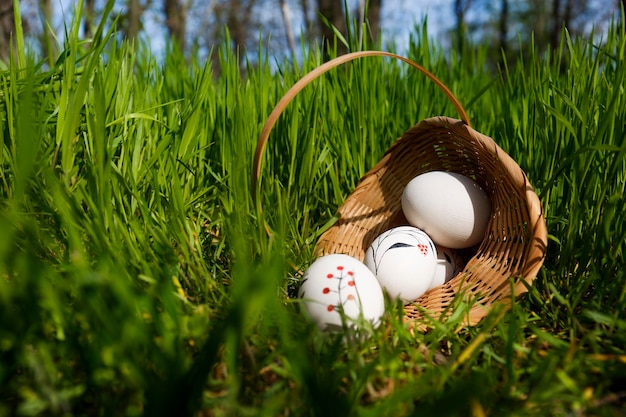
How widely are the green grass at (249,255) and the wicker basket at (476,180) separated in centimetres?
7

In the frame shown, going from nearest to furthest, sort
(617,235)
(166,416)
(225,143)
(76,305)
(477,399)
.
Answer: (166,416), (477,399), (76,305), (617,235), (225,143)

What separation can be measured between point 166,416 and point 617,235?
941 millimetres

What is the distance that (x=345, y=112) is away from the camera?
156 cm

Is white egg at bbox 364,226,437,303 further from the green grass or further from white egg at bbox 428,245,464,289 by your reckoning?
the green grass

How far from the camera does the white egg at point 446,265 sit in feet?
4.33

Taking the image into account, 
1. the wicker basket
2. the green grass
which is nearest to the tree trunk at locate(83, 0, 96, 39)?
the green grass

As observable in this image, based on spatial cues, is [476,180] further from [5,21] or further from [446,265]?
[5,21]

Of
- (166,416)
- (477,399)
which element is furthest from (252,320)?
(477,399)

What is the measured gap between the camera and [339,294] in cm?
98

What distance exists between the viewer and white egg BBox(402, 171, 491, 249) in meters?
1.27

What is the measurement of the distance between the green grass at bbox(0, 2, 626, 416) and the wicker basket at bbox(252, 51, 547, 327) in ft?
0.24

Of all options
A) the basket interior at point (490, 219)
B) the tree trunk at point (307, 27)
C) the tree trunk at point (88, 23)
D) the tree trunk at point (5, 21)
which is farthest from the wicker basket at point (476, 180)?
the tree trunk at point (5, 21)

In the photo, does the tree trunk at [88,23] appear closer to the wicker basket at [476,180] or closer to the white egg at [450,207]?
the wicker basket at [476,180]

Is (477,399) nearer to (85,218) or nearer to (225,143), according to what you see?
(85,218)
